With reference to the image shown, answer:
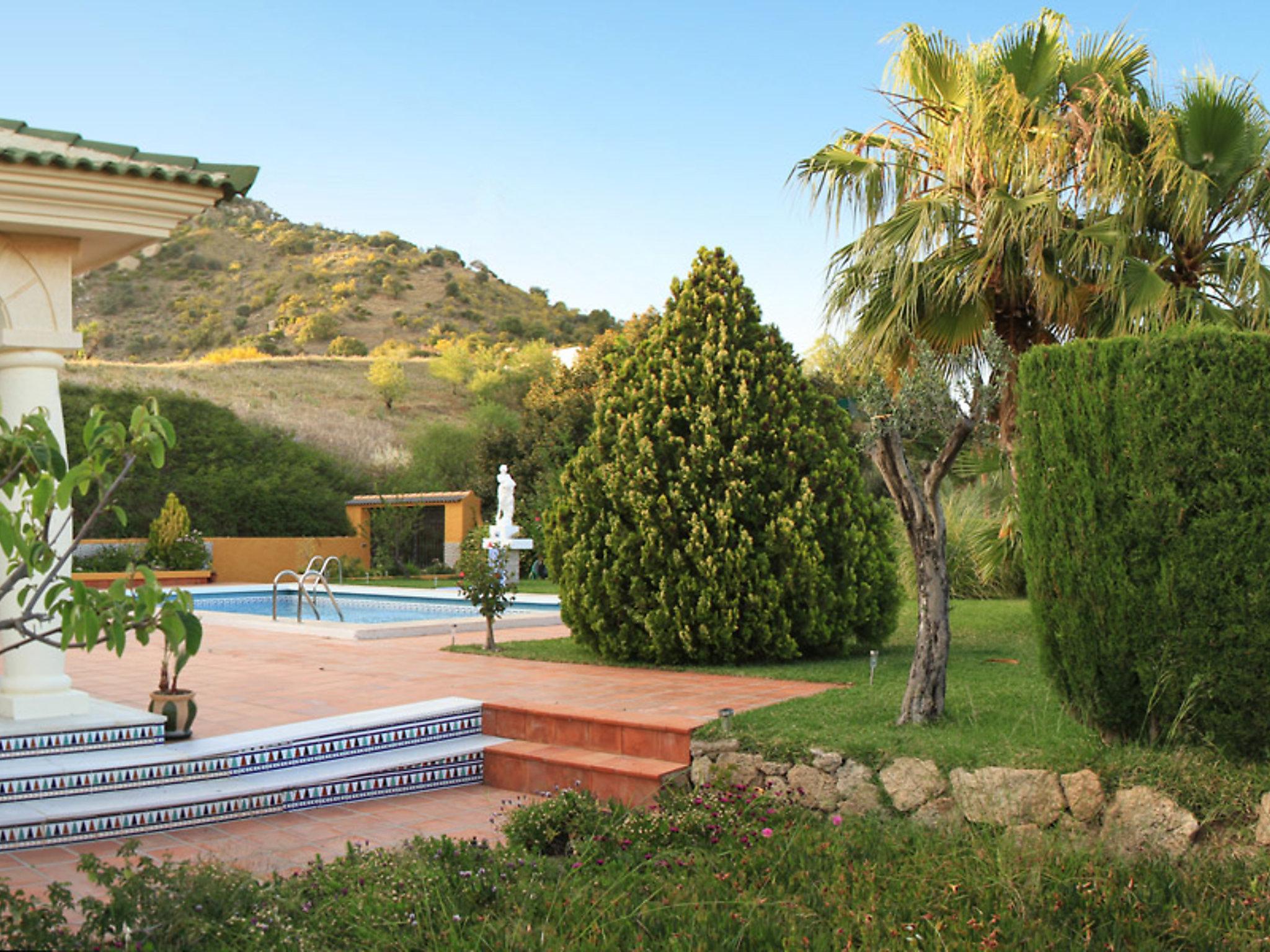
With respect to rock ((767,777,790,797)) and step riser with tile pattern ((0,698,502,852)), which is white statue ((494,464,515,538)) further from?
rock ((767,777,790,797))

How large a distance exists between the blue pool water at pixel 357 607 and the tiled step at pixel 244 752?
27.5 feet

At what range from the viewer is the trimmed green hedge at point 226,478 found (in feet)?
87.1

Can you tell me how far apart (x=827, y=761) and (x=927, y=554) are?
140cm

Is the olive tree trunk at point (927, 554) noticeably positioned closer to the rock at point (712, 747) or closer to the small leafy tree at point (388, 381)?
the rock at point (712, 747)

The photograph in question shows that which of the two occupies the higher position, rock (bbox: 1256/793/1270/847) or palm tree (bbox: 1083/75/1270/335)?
palm tree (bbox: 1083/75/1270/335)

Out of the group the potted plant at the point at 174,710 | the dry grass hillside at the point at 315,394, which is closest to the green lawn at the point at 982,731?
the potted plant at the point at 174,710

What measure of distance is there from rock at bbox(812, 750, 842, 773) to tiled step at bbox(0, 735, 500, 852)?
7.59ft

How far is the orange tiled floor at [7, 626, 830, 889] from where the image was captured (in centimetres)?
533

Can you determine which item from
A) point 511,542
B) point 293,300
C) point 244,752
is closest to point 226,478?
point 511,542

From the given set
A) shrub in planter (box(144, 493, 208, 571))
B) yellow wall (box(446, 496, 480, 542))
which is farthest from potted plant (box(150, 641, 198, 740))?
yellow wall (box(446, 496, 480, 542))

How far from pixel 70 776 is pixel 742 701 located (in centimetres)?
391

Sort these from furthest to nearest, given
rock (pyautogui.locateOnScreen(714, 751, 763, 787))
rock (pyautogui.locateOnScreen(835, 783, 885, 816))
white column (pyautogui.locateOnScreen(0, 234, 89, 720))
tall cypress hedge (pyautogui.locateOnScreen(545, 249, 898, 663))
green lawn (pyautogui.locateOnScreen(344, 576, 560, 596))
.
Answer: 1. green lawn (pyautogui.locateOnScreen(344, 576, 560, 596))
2. tall cypress hedge (pyautogui.locateOnScreen(545, 249, 898, 663))
3. white column (pyautogui.locateOnScreen(0, 234, 89, 720))
4. rock (pyautogui.locateOnScreen(714, 751, 763, 787))
5. rock (pyautogui.locateOnScreen(835, 783, 885, 816))

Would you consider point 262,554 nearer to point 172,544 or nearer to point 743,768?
point 172,544

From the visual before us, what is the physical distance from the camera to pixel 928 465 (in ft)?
20.8
